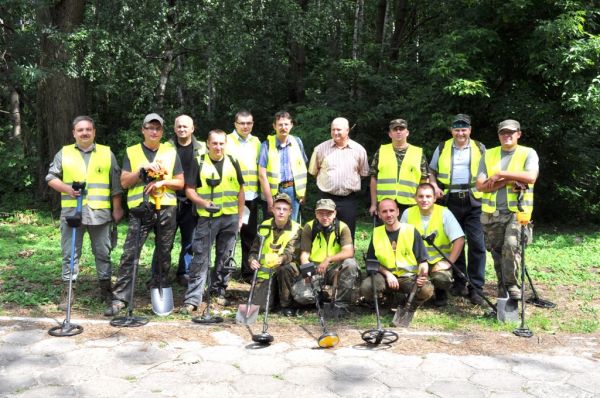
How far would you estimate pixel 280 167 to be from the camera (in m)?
6.56

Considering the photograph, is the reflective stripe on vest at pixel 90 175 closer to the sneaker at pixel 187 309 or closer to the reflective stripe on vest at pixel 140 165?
the reflective stripe on vest at pixel 140 165

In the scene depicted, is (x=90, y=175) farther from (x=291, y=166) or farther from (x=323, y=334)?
(x=323, y=334)

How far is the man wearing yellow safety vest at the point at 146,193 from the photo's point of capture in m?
5.58

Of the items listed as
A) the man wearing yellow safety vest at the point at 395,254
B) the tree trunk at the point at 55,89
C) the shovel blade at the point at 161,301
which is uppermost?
the tree trunk at the point at 55,89

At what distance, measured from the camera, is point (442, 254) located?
18.2ft

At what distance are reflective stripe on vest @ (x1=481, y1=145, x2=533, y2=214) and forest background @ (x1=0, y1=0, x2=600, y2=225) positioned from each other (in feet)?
15.2

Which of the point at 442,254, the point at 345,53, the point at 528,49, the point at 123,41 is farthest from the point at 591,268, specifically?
the point at 345,53

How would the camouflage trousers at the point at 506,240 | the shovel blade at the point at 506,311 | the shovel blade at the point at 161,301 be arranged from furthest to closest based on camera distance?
the camouflage trousers at the point at 506,240 < the shovel blade at the point at 161,301 < the shovel blade at the point at 506,311

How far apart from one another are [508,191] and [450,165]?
0.72 meters

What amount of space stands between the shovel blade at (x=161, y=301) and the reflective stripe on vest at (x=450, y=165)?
10.3 ft

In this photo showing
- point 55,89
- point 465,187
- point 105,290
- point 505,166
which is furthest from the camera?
point 55,89

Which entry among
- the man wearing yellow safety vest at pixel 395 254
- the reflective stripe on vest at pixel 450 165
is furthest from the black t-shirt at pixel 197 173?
the reflective stripe on vest at pixel 450 165

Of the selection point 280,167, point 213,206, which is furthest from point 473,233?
point 213,206

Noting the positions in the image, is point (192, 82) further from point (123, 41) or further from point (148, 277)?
point (148, 277)
